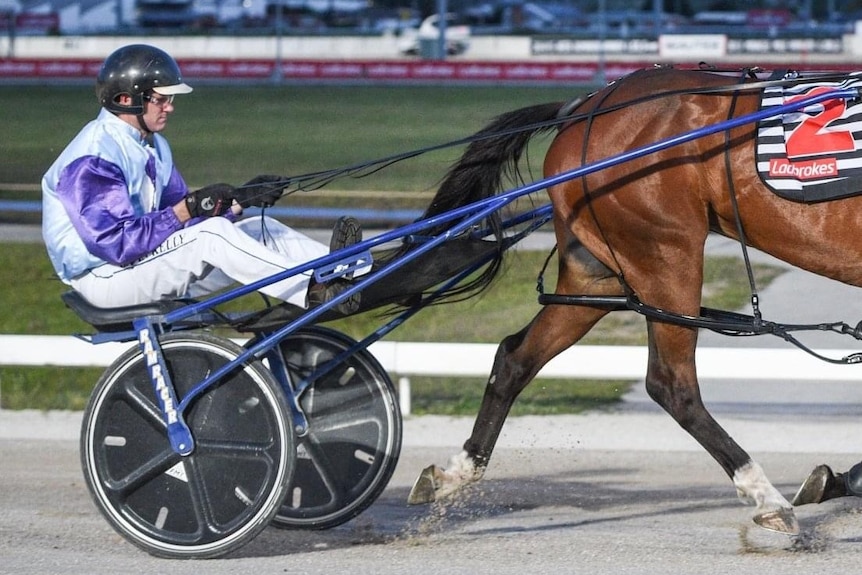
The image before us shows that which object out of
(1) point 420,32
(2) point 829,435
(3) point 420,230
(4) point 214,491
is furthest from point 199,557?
(1) point 420,32

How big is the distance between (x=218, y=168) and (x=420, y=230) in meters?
11.2

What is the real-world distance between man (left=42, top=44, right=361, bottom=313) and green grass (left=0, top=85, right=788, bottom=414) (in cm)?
48

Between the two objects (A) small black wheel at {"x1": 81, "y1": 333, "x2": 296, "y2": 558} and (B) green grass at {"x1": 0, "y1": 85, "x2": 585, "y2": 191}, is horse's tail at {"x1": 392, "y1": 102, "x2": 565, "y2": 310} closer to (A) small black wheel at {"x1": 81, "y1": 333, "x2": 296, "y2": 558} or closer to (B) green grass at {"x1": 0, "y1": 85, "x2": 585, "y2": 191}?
(A) small black wheel at {"x1": 81, "y1": 333, "x2": 296, "y2": 558}

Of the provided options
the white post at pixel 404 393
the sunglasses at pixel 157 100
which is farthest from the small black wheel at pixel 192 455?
the white post at pixel 404 393

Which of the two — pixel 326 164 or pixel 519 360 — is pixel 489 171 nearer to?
pixel 519 360

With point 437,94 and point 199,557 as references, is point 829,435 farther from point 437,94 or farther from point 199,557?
point 437,94

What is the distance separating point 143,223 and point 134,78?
0.48 meters

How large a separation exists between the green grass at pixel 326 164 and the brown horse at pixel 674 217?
740mm

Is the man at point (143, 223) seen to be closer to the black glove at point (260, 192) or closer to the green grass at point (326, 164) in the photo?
the black glove at point (260, 192)

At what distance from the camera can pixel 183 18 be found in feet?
124

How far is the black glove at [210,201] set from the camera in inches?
Result: 154

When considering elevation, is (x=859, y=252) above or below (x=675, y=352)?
above

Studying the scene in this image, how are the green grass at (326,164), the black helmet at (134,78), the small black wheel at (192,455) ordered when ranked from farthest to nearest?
the green grass at (326,164) → the black helmet at (134,78) → the small black wheel at (192,455)

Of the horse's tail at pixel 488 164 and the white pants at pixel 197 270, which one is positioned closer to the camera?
the white pants at pixel 197 270
